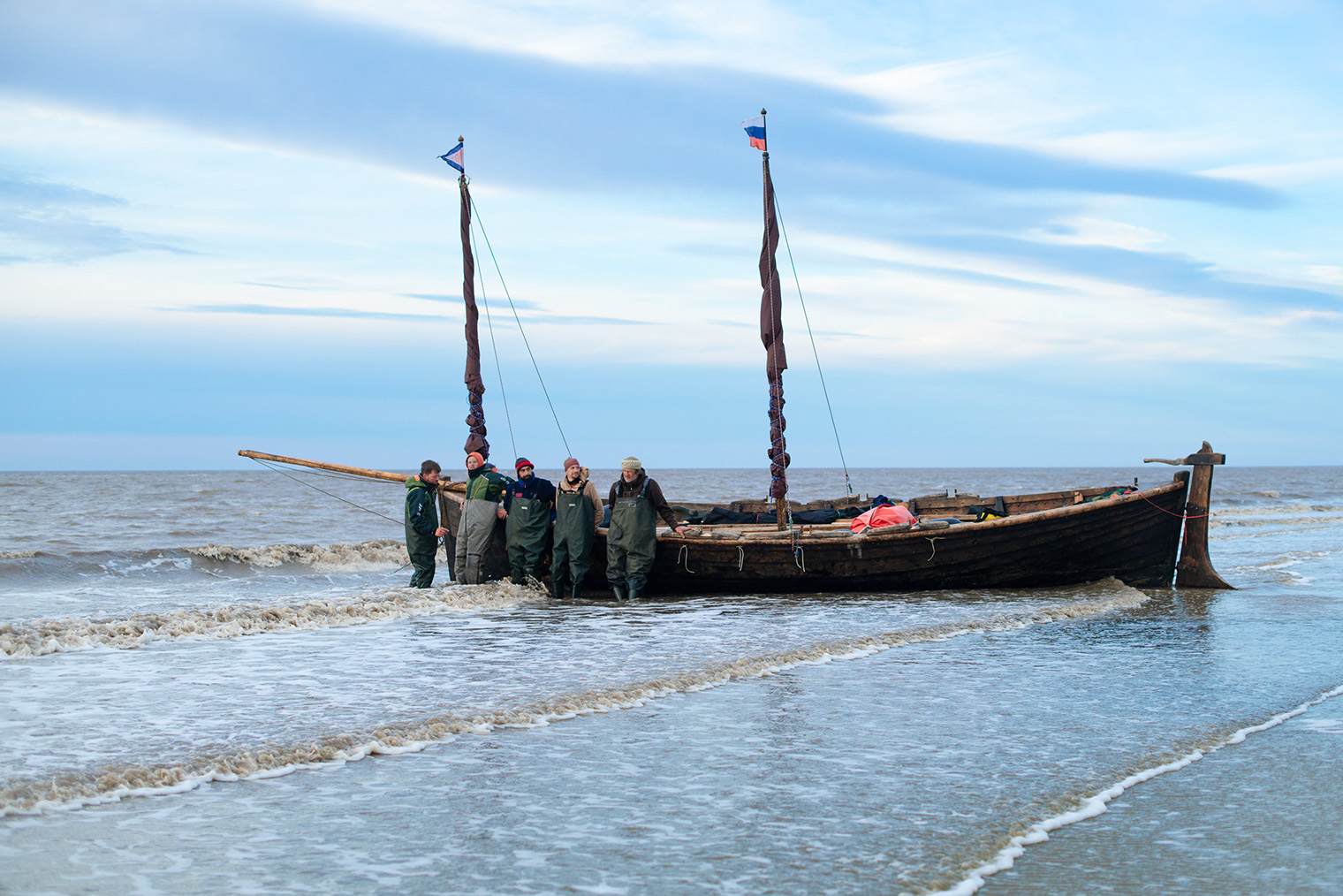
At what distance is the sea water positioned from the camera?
4.40 meters

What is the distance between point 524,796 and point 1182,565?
1321 cm

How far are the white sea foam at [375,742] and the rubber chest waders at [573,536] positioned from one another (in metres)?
4.57

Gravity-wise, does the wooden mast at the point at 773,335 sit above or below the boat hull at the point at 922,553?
above

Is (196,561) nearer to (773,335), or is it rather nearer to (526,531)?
(526,531)

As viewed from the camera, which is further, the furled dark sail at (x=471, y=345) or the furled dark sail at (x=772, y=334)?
the furled dark sail at (x=471, y=345)

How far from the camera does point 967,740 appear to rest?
6.40 metres

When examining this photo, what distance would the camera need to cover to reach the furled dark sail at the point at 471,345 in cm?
1900

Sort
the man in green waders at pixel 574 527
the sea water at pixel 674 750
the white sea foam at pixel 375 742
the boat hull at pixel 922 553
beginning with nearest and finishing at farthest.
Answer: the sea water at pixel 674 750
the white sea foam at pixel 375 742
the man in green waders at pixel 574 527
the boat hull at pixel 922 553

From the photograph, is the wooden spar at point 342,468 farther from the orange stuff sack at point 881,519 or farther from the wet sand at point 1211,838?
the wet sand at point 1211,838

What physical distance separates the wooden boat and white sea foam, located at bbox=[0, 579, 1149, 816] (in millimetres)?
3907

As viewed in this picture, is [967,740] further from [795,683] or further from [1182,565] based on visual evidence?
[1182,565]

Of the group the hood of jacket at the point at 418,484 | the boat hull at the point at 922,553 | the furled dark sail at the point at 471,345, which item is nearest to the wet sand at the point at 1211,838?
Result: the boat hull at the point at 922,553

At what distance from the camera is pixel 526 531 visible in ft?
46.1

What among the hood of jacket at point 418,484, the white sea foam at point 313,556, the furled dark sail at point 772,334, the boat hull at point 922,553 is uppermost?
the furled dark sail at point 772,334
